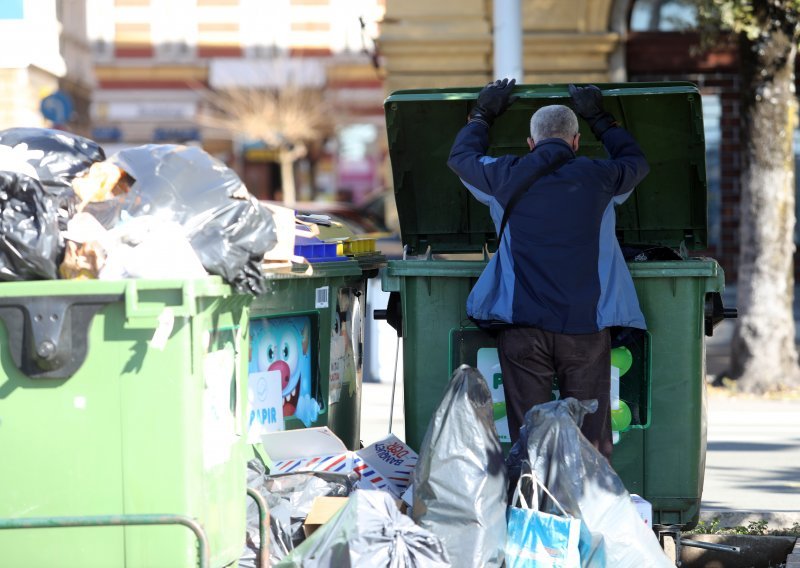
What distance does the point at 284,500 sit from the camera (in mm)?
4734

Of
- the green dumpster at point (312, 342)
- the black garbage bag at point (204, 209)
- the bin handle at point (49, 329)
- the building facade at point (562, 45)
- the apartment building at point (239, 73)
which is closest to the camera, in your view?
the bin handle at point (49, 329)

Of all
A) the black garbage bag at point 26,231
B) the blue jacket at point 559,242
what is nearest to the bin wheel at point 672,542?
the blue jacket at point 559,242

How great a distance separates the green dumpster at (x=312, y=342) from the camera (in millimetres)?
5270

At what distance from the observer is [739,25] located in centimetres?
1009

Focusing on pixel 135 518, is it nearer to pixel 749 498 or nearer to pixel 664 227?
pixel 664 227

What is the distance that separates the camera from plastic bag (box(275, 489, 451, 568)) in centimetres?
398

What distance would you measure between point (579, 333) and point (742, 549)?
1257 mm

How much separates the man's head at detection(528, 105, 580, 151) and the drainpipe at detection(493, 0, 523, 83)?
500cm

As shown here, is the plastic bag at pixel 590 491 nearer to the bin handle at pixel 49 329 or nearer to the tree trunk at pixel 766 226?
the bin handle at pixel 49 329

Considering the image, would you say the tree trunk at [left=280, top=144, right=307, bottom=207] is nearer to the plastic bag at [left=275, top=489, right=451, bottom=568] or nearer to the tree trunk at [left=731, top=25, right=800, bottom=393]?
the tree trunk at [left=731, top=25, right=800, bottom=393]

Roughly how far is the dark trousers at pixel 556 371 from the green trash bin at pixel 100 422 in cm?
140

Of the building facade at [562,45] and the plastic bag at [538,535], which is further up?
the building facade at [562,45]

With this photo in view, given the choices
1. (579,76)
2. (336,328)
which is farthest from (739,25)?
(336,328)

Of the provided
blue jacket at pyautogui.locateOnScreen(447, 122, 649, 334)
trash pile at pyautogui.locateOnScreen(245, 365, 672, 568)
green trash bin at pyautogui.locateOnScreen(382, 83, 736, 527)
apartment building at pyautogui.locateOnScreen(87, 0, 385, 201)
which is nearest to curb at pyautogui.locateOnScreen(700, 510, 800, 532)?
green trash bin at pyautogui.locateOnScreen(382, 83, 736, 527)
